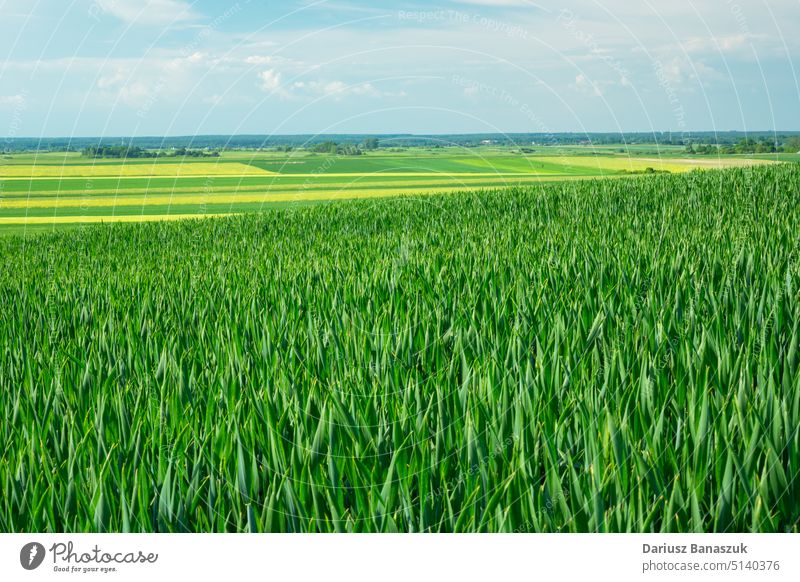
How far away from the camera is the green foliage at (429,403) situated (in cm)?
222

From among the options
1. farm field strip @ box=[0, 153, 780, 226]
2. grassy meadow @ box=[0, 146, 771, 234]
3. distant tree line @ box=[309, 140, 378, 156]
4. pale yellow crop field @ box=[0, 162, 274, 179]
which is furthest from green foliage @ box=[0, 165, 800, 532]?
pale yellow crop field @ box=[0, 162, 274, 179]

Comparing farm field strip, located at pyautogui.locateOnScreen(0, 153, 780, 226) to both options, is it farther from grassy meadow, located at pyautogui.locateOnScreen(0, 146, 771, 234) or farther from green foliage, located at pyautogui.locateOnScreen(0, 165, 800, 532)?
green foliage, located at pyautogui.locateOnScreen(0, 165, 800, 532)

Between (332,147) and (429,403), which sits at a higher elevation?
(332,147)

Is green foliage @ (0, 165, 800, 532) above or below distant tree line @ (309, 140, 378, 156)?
below

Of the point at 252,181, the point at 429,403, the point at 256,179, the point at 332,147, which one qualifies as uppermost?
the point at 332,147

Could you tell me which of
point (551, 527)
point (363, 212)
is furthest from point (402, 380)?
point (363, 212)

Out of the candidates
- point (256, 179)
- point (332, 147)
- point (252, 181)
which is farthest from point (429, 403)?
point (256, 179)

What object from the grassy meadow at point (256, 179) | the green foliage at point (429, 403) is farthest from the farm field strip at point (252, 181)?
the green foliage at point (429, 403)

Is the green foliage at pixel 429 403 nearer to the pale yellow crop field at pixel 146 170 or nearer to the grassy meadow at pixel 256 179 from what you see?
the grassy meadow at pixel 256 179

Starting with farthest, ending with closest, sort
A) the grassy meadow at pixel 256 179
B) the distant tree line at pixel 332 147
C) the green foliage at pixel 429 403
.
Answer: the grassy meadow at pixel 256 179, the distant tree line at pixel 332 147, the green foliage at pixel 429 403

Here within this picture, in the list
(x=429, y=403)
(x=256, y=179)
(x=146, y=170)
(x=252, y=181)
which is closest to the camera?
(x=429, y=403)

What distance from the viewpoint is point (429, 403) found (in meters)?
2.82

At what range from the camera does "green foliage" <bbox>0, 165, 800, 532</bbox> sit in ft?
7.27

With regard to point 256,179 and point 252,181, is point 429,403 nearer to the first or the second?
point 252,181
